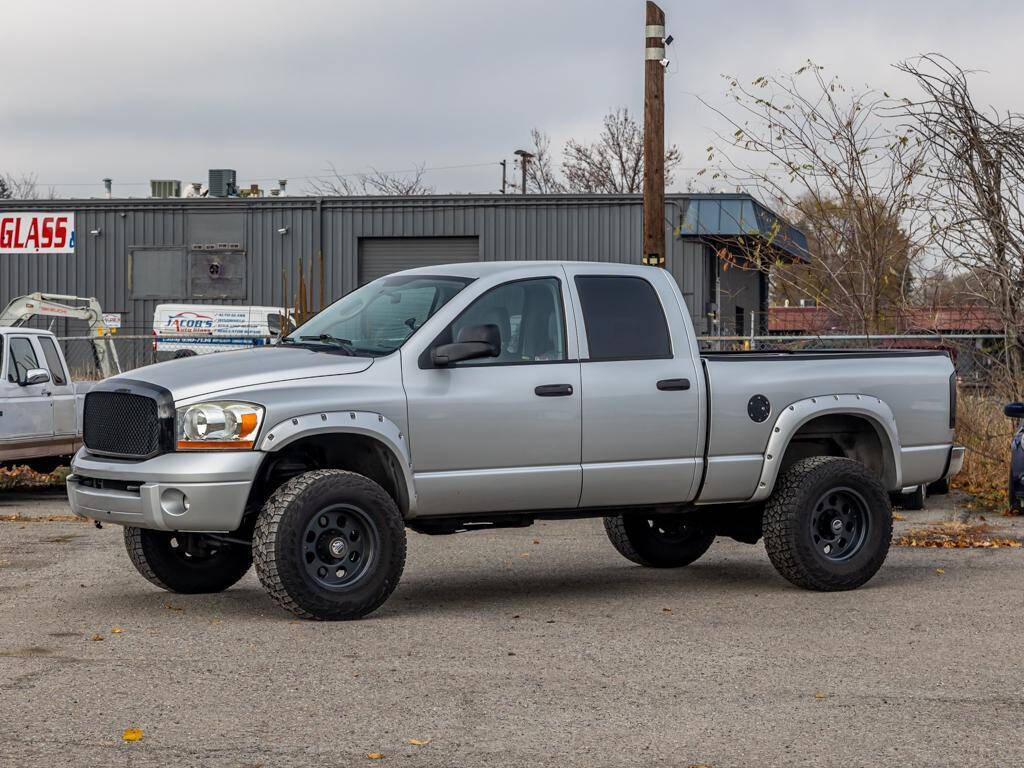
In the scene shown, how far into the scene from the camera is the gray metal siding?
43.2 metres

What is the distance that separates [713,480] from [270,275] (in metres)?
37.2

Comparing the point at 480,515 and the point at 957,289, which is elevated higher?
the point at 957,289

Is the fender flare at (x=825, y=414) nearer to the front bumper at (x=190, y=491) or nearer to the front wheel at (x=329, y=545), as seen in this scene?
the front wheel at (x=329, y=545)

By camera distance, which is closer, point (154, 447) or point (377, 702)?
point (377, 702)

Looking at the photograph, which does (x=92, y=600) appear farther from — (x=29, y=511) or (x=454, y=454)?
(x=29, y=511)

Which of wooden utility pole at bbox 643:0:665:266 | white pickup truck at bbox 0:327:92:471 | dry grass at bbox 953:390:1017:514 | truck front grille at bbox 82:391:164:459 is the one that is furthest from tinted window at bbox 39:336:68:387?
dry grass at bbox 953:390:1017:514

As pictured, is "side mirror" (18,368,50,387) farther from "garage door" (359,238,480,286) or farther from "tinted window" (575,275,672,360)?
"garage door" (359,238,480,286)

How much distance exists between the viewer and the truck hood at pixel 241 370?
26.5 feet

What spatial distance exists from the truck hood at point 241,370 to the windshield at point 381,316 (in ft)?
0.77

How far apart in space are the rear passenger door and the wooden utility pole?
9.11 metres

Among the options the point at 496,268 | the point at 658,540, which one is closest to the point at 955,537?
the point at 658,540

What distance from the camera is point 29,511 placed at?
50.3ft

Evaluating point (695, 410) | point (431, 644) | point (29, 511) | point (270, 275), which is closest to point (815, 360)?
point (695, 410)

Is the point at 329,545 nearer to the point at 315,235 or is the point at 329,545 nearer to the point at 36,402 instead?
the point at 36,402
